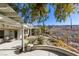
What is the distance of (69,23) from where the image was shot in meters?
2.99

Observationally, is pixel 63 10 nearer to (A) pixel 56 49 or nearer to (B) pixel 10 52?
(A) pixel 56 49

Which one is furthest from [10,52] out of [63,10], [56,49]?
[63,10]

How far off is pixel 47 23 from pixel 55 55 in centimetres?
37

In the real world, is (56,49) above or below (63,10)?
below

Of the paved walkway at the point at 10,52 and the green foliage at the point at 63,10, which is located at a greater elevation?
the green foliage at the point at 63,10

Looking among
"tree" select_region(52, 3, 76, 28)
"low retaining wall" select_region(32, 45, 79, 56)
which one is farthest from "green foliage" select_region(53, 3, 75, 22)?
"low retaining wall" select_region(32, 45, 79, 56)

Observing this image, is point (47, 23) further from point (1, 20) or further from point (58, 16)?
point (1, 20)

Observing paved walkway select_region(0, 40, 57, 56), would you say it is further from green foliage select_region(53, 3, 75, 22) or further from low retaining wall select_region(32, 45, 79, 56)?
green foliage select_region(53, 3, 75, 22)

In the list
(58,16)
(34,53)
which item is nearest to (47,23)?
(58,16)

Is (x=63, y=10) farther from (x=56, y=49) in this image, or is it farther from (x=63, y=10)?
(x=56, y=49)

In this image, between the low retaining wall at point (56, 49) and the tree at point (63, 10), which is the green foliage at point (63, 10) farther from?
the low retaining wall at point (56, 49)

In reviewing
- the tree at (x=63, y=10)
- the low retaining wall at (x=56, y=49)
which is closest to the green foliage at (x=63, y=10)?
the tree at (x=63, y=10)

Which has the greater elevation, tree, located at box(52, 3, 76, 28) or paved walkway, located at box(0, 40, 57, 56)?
tree, located at box(52, 3, 76, 28)

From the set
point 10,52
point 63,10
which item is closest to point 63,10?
point 63,10
